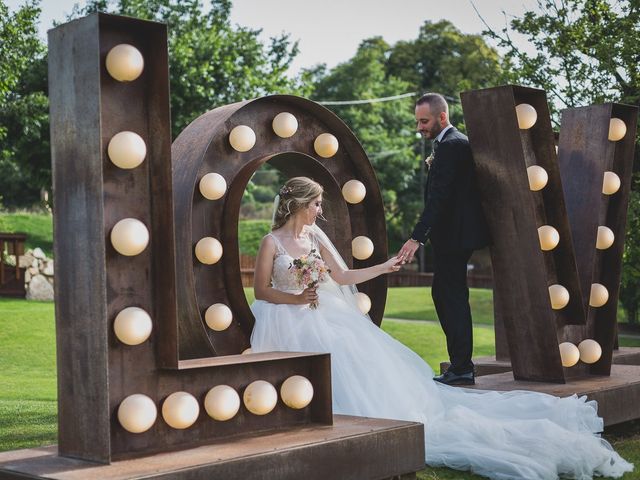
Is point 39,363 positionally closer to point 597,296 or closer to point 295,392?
point 597,296

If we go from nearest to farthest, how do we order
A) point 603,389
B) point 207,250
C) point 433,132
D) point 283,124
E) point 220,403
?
1. point 220,403
2. point 207,250
3. point 283,124
4. point 603,389
5. point 433,132

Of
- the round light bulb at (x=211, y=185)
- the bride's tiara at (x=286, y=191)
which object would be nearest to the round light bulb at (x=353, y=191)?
the bride's tiara at (x=286, y=191)

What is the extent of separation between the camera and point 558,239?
6.66 metres

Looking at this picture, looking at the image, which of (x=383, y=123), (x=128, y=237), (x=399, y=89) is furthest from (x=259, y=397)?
(x=399, y=89)

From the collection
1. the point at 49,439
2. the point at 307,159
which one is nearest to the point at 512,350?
the point at 307,159

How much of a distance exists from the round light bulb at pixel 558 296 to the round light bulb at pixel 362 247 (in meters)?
1.31

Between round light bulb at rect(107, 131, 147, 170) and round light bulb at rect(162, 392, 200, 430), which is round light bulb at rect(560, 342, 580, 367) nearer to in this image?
round light bulb at rect(162, 392, 200, 430)

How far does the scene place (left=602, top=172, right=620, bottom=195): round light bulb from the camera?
711 centimetres

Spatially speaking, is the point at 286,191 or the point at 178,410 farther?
the point at 286,191

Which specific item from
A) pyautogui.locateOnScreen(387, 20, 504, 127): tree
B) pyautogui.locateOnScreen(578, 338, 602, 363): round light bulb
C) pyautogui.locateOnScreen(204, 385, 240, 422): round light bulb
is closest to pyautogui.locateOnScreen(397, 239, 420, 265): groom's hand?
pyautogui.locateOnScreen(578, 338, 602, 363): round light bulb

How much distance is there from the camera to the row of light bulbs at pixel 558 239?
21.5 feet

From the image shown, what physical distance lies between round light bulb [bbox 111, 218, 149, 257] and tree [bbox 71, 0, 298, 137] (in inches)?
725

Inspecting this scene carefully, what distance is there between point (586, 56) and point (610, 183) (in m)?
8.14

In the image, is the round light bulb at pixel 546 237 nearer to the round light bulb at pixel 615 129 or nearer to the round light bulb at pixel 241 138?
the round light bulb at pixel 615 129
